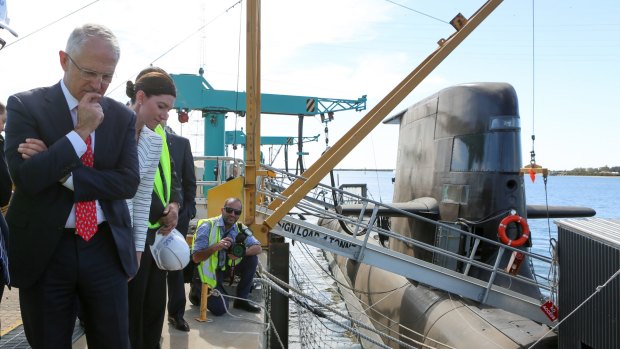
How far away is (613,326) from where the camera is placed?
14.0ft

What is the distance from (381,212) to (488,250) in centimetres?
172

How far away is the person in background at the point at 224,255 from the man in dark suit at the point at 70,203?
330cm

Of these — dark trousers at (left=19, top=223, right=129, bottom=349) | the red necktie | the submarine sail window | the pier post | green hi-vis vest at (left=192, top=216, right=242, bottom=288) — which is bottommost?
the pier post

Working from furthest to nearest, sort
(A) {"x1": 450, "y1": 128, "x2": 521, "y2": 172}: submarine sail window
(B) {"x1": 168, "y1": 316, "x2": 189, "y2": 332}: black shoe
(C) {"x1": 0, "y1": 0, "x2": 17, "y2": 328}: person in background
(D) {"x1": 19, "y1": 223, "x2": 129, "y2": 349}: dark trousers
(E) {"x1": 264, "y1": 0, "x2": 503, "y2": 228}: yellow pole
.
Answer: (A) {"x1": 450, "y1": 128, "x2": 521, "y2": 172}: submarine sail window
(E) {"x1": 264, "y1": 0, "x2": 503, "y2": 228}: yellow pole
(B) {"x1": 168, "y1": 316, "x2": 189, "y2": 332}: black shoe
(C) {"x1": 0, "y1": 0, "x2": 17, "y2": 328}: person in background
(D) {"x1": 19, "y1": 223, "x2": 129, "y2": 349}: dark trousers

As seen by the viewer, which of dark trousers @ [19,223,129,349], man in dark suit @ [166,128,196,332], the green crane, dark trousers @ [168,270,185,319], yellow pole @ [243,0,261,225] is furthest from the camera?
the green crane

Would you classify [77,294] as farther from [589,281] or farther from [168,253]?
[589,281]

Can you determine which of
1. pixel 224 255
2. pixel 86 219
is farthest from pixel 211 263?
pixel 86 219

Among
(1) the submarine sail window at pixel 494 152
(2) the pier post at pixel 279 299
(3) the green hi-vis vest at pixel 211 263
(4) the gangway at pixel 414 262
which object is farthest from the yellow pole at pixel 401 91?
(3) the green hi-vis vest at pixel 211 263

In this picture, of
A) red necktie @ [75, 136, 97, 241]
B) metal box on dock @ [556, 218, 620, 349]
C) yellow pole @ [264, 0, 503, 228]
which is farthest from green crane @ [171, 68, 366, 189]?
red necktie @ [75, 136, 97, 241]

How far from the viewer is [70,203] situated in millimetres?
2160

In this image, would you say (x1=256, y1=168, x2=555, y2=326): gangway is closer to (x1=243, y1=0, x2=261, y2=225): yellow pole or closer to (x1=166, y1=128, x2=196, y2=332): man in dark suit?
(x1=243, y1=0, x2=261, y2=225): yellow pole

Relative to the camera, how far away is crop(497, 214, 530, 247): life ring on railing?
7.67 metres

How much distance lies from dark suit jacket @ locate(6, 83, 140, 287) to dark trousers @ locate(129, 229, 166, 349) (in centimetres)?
87

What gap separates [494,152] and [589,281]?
3657 millimetres
